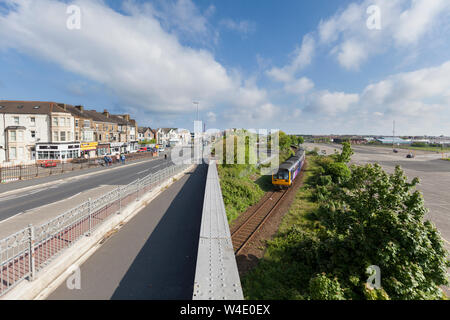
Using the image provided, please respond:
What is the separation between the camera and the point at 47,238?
16.3 feet

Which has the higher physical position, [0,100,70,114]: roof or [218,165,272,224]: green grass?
[0,100,70,114]: roof

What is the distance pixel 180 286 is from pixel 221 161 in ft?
60.8

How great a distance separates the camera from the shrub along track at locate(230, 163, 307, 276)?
29.2 feet

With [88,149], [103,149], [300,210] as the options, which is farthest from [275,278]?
[103,149]

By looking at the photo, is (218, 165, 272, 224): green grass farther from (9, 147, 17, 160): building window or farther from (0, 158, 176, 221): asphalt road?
(9, 147, 17, 160): building window

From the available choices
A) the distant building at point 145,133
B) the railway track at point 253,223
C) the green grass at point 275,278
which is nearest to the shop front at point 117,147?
the distant building at point 145,133

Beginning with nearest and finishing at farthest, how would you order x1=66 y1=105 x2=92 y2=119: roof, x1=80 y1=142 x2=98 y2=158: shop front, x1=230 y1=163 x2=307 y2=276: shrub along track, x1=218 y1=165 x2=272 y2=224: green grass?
x1=230 y1=163 x2=307 y2=276: shrub along track, x1=218 y1=165 x2=272 y2=224: green grass, x1=66 y1=105 x2=92 y2=119: roof, x1=80 y1=142 x2=98 y2=158: shop front

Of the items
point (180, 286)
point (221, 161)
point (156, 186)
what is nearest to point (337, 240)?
point (180, 286)

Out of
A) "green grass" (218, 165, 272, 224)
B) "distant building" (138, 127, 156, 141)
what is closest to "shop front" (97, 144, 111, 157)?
"green grass" (218, 165, 272, 224)

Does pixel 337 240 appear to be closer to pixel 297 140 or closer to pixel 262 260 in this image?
pixel 262 260

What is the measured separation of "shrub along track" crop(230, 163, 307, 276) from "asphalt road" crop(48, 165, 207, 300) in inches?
107

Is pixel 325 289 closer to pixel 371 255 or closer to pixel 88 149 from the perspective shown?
pixel 371 255

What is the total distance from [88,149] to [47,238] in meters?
42.2
